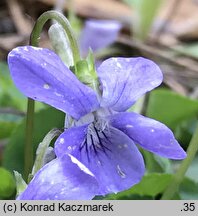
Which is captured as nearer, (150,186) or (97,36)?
(150,186)

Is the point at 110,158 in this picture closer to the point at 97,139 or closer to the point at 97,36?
the point at 97,139

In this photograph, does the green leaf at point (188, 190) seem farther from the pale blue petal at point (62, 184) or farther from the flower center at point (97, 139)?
the pale blue petal at point (62, 184)

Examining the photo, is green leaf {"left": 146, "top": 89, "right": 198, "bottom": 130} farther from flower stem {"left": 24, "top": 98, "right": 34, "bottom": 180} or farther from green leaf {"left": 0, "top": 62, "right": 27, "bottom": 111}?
flower stem {"left": 24, "top": 98, "right": 34, "bottom": 180}

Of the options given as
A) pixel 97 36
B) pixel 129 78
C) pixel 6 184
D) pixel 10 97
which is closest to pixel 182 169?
pixel 129 78

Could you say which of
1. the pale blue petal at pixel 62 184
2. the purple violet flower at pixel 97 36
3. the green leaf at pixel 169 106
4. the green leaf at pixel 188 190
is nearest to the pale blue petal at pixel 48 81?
the pale blue petal at pixel 62 184

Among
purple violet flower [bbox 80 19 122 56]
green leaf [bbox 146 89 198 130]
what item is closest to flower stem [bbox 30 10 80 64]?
green leaf [bbox 146 89 198 130]
